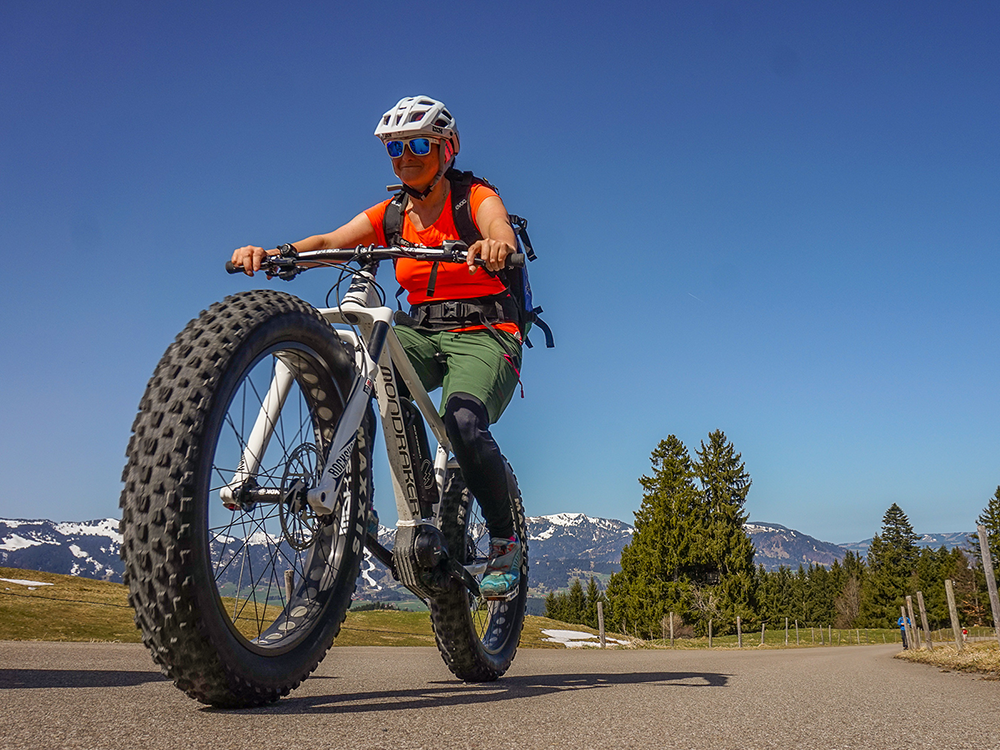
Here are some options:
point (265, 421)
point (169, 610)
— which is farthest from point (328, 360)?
point (169, 610)

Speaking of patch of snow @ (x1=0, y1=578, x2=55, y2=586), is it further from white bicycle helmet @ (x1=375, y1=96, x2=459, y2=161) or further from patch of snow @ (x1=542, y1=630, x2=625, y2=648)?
white bicycle helmet @ (x1=375, y1=96, x2=459, y2=161)

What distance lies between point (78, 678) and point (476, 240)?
3.23 meters

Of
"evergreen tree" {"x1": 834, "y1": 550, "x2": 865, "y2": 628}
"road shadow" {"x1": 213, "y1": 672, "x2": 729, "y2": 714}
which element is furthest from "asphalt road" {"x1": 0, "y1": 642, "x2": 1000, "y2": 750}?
"evergreen tree" {"x1": 834, "y1": 550, "x2": 865, "y2": 628}

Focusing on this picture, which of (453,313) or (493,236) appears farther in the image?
(453,313)

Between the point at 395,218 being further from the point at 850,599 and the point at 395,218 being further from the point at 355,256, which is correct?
the point at 850,599

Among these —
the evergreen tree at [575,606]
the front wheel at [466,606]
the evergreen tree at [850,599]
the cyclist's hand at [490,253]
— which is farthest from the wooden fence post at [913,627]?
the evergreen tree at [575,606]

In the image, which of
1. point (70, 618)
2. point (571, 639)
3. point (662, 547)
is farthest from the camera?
point (662, 547)

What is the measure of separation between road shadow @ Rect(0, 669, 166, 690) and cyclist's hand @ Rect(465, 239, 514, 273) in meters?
2.48

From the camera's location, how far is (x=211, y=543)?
2328 mm

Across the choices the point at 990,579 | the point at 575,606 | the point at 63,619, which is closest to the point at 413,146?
the point at 990,579

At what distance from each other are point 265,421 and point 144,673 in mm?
3018

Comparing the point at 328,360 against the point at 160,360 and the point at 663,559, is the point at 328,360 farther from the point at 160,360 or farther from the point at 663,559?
the point at 663,559

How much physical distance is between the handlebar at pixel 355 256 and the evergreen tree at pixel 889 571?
9777 cm

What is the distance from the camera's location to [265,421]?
2.81 m
